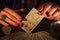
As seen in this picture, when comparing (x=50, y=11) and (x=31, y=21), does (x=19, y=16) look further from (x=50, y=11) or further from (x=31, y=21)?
(x=50, y=11)

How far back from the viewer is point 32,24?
1133 mm

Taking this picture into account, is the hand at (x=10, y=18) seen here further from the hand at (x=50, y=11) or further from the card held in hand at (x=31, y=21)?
the hand at (x=50, y=11)

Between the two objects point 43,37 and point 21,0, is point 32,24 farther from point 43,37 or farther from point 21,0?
point 21,0

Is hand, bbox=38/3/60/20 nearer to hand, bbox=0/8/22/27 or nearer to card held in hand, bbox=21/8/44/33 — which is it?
card held in hand, bbox=21/8/44/33

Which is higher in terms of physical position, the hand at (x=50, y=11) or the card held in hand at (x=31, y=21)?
the hand at (x=50, y=11)

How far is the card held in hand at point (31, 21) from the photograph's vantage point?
1131 mm

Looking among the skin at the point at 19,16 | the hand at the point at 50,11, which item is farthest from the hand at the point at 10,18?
the hand at the point at 50,11

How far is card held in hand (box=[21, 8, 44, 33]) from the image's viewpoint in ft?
3.71

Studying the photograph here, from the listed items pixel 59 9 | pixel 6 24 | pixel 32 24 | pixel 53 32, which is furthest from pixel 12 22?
pixel 53 32

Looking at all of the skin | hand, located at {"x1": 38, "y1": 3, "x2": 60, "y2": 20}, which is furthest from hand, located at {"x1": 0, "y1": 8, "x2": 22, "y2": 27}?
hand, located at {"x1": 38, "y1": 3, "x2": 60, "y2": 20}

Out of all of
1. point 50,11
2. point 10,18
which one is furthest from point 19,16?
point 50,11

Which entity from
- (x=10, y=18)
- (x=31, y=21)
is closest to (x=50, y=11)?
(x=31, y=21)

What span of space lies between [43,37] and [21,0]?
0.74 metres

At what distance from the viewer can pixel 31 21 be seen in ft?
3.75
